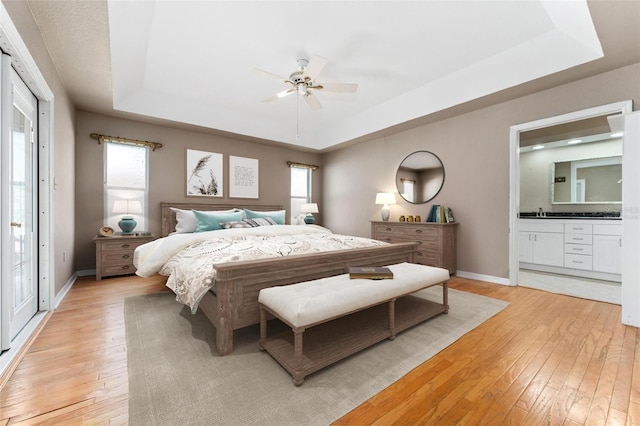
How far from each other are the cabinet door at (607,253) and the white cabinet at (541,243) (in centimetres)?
40

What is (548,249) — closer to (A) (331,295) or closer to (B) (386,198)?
(B) (386,198)

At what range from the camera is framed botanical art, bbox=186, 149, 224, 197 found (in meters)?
4.84

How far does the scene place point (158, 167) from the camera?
4.55 meters

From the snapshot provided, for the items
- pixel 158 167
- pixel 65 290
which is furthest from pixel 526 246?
pixel 65 290

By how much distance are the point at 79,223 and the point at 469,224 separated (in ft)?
19.2

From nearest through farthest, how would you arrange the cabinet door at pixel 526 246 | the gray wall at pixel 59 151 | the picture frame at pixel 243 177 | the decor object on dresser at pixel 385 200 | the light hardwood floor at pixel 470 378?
the light hardwood floor at pixel 470 378 → the gray wall at pixel 59 151 → the cabinet door at pixel 526 246 → the decor object on dresser at pixel 385 200 → the picture frame at pixel 243 177

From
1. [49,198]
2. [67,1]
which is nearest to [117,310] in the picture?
[49,198]

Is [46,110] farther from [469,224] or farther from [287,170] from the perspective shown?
[469,224]

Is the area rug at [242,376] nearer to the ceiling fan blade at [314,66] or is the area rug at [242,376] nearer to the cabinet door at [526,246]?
the ceiling fan blade at [314,66]

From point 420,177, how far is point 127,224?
4.77 meters

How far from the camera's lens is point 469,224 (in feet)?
13.4

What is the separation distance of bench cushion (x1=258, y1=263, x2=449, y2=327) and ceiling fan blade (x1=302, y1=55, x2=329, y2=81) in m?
2.08

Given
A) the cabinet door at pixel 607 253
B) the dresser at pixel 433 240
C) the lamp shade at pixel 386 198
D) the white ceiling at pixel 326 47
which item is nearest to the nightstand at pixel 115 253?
the white ceiling at pixel 326 47

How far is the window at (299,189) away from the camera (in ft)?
20.5
